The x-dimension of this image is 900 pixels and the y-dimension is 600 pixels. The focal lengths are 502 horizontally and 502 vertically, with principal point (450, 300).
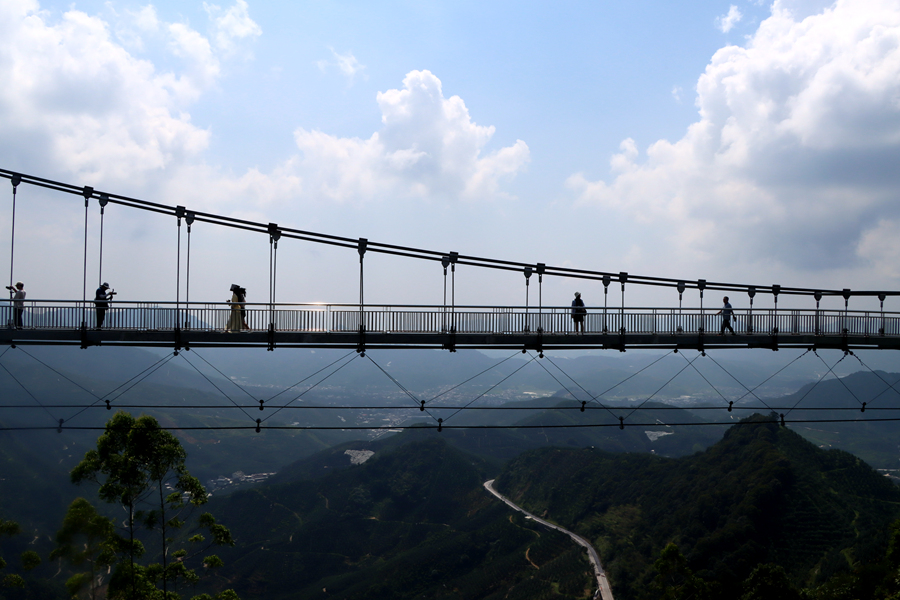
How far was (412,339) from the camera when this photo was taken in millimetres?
22750

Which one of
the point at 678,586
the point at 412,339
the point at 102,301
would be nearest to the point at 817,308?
the point at 412,339

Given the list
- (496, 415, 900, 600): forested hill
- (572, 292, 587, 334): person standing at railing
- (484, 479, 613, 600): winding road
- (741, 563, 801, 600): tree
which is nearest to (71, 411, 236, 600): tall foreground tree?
(572, 292, 587, 334): person standing at railing

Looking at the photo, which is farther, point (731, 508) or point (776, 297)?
point (731, 508)

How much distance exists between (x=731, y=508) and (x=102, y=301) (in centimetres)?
9617

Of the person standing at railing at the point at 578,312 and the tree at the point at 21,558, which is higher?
the person standing at railing at the point at 578,312

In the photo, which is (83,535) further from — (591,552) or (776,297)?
(591,552)

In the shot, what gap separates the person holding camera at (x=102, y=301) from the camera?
21456 mm

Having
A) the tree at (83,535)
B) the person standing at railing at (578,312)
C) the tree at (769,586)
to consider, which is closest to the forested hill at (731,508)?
the tree at (769,586)

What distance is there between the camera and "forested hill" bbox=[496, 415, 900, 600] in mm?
71438

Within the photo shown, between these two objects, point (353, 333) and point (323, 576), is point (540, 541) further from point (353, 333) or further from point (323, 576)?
point (353, 333)

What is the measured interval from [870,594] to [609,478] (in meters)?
86.4

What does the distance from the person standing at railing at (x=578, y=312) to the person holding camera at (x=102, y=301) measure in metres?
20.5

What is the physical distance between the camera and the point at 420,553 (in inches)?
4225

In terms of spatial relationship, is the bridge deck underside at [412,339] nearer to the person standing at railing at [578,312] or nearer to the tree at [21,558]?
the person standing at railing at [578,312]
